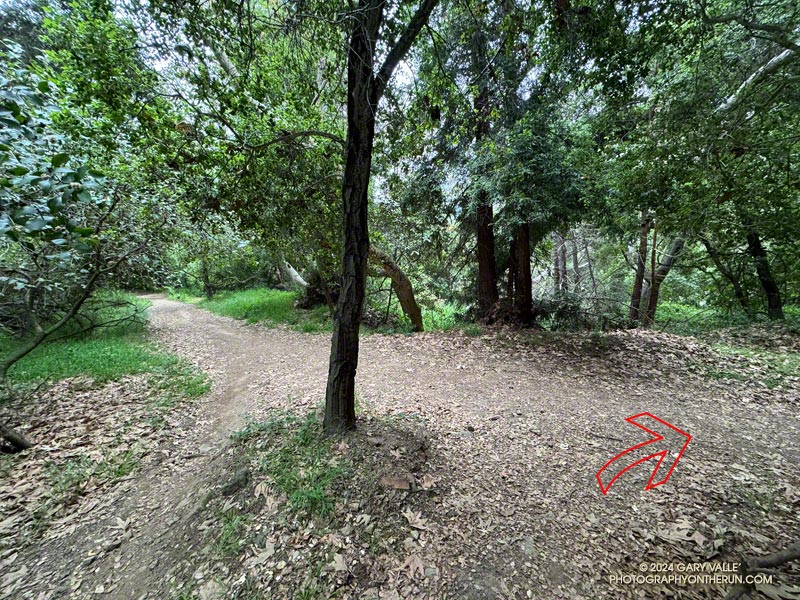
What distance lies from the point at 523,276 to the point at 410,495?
19.8ft

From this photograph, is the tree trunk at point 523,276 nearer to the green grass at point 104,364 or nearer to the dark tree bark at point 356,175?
the dark tree bark at point 356,175

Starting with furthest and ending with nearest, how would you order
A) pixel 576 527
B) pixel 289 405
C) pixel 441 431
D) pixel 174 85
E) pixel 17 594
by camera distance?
pixel 289 405
pixel 441 431
pixel 174 85
pixel 576 527
pixel 17 594

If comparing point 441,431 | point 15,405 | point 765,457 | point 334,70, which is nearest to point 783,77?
point 765,457

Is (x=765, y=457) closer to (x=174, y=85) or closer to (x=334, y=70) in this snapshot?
(x=334, y=70)

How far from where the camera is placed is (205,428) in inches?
155

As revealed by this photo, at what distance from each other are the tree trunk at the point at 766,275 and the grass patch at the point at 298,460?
438 inches

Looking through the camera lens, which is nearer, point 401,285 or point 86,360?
point 86,360

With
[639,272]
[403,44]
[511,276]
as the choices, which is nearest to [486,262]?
[511,276]

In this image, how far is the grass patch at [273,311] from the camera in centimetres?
963

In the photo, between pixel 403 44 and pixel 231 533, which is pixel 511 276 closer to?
pixel 403 44

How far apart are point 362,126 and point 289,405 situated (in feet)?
12.0

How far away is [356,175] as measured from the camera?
2.65 meters

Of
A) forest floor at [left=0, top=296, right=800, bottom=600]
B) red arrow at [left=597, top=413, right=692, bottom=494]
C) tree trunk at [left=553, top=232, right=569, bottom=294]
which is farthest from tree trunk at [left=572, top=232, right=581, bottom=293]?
red arrow at [left=597, top=413, right=692, bottom=494]

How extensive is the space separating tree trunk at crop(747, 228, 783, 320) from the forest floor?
4.22m
